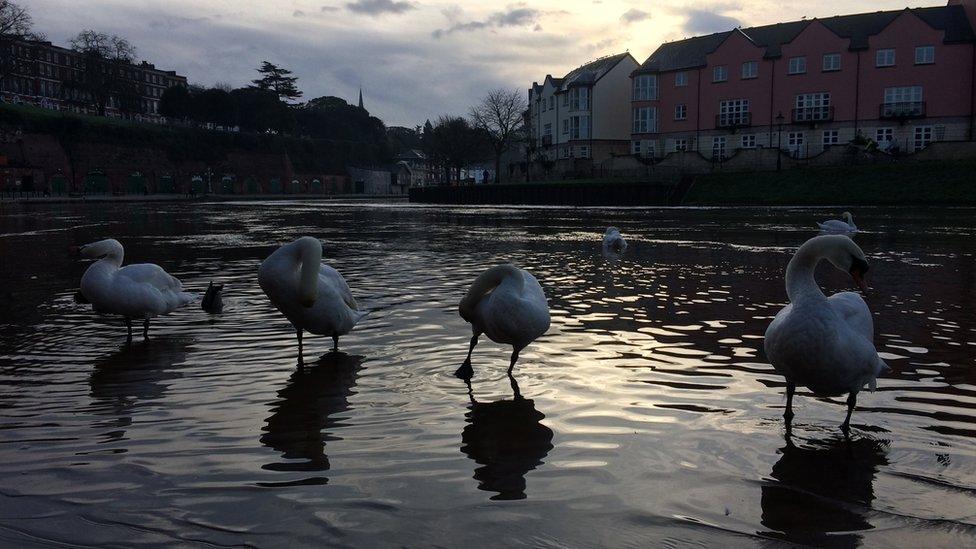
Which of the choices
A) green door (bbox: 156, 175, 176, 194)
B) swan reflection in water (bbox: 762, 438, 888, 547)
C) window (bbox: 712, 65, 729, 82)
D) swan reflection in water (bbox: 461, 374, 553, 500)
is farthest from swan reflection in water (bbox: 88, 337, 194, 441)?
green door (bbox: 156, 175, 176, 194)

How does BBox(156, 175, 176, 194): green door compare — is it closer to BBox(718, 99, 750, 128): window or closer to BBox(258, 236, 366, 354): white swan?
BBox(718, 99, 750, 128): window

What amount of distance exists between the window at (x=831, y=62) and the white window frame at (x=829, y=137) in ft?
18.9

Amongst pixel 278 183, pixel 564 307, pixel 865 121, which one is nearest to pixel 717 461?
pixel 564 307

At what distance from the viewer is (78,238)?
990 inches

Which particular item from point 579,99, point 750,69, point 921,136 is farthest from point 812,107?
point 579,99

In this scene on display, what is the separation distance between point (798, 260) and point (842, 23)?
76847 mm

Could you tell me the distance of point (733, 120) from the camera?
7506 centimetres

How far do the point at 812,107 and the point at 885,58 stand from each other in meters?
7.14

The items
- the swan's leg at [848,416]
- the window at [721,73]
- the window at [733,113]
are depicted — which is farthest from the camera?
the window at [721,73]

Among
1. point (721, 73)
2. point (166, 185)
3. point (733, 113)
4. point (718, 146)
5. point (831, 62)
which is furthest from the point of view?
point (166, 185)

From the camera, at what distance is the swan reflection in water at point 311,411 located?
501 centimetres

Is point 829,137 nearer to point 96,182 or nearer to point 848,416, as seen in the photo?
point 848,416

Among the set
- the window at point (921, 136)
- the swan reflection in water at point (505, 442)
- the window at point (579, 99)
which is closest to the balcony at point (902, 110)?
the window at point (921, 136)

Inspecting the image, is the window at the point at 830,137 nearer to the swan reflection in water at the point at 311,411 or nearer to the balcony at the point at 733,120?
the balcony at the point at 733,120
